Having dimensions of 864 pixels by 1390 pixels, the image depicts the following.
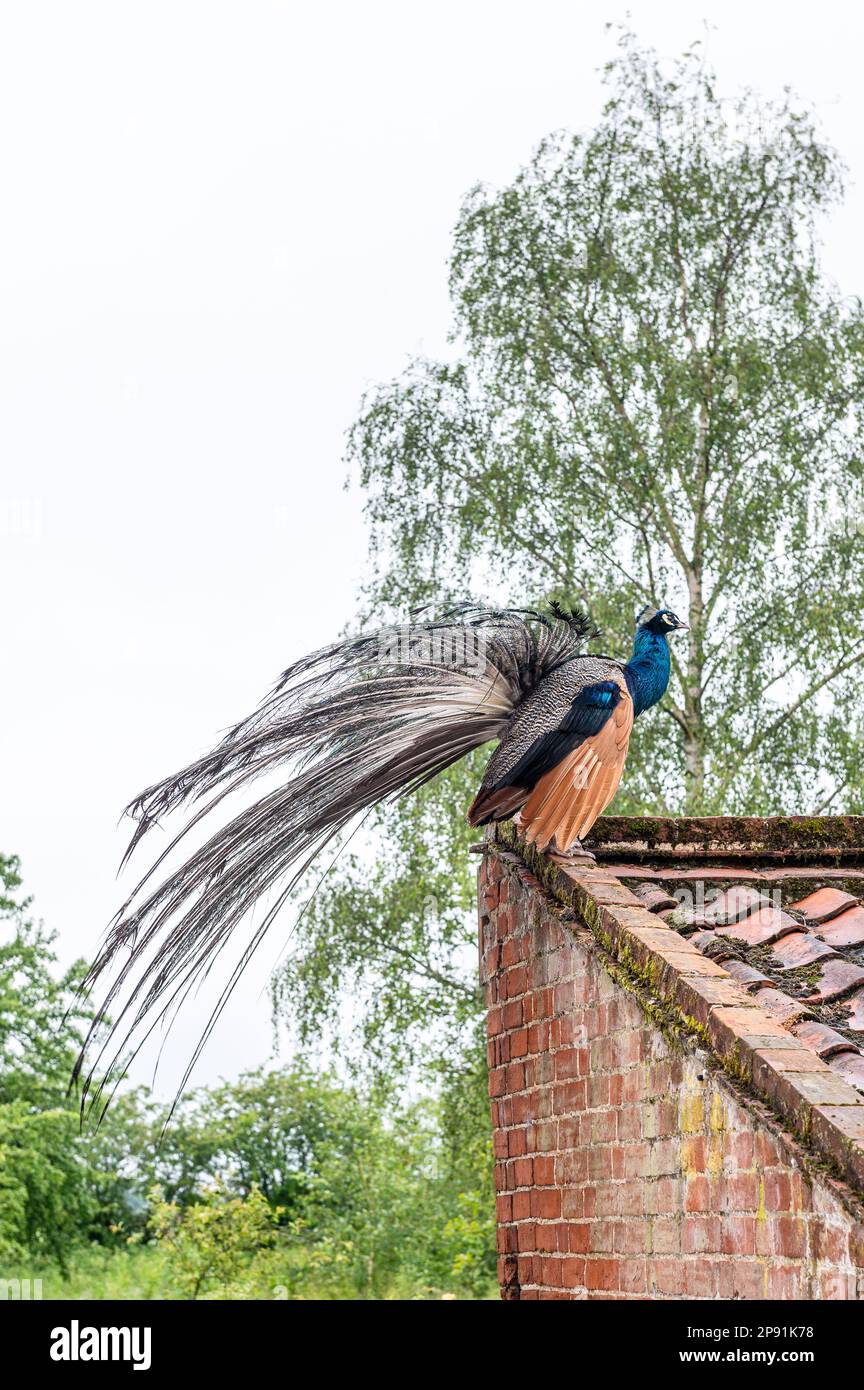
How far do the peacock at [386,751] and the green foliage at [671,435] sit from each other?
8.70 metres

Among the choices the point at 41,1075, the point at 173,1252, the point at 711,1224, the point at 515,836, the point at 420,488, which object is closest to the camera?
the point at 711,1224

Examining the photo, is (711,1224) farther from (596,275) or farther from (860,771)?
(596,275)

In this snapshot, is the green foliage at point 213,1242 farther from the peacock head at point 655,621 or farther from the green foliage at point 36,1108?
the peacock head at point 655,621

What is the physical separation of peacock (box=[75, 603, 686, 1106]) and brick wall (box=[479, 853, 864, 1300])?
335 millimetres

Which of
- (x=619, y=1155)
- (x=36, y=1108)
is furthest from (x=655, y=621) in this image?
(x=36, y=1108)

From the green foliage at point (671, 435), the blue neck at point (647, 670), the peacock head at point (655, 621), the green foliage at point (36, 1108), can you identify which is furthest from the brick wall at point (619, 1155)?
the green foliage at point (36, 1108)

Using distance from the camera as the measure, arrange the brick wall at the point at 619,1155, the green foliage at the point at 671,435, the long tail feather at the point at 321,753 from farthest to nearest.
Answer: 1. the green foliage at the point at 671,435
2. the long tail feather at the point at 321,753
3. the brick wall at the point at 619,1155

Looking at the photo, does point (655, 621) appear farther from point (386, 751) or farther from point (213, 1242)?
point (213, 1242)

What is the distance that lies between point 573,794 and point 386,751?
0.57m

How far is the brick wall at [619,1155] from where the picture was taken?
234cm

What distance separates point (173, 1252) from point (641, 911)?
1445 centimetres

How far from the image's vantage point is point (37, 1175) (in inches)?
A: 642

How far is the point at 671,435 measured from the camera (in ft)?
44.6
